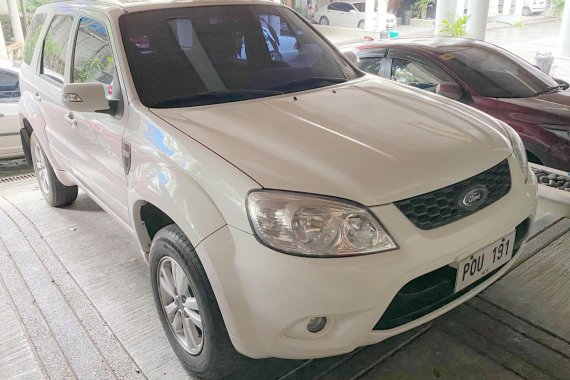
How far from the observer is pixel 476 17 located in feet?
27.7

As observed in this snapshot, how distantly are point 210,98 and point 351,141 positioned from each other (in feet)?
2.37

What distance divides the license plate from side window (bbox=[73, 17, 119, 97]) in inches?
66.6

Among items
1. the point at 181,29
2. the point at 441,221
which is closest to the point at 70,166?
the point at 181,29

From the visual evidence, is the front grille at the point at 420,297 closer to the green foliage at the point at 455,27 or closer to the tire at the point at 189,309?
the tire at the point at 189,309

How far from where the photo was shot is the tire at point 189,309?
1.79 m

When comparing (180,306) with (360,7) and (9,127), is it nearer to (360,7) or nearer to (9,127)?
(9,127)

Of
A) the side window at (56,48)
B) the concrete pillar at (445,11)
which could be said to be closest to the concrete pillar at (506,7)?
the concrete pillar at (445,11)

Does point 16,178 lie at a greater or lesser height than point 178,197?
lesser

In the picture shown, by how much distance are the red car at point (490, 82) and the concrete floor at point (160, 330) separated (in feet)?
2.68

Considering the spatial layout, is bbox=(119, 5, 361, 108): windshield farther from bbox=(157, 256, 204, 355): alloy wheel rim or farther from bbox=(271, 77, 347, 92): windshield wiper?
bbox=(157, 256, 204, 355): alloy wheel rim

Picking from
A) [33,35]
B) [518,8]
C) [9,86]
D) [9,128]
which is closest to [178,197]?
[33,35]

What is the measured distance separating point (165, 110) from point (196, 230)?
64 cm

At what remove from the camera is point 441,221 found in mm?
1727

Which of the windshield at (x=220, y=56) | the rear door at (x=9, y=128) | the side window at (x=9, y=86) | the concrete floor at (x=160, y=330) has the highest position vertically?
the windshield at (x=220, y=56)
